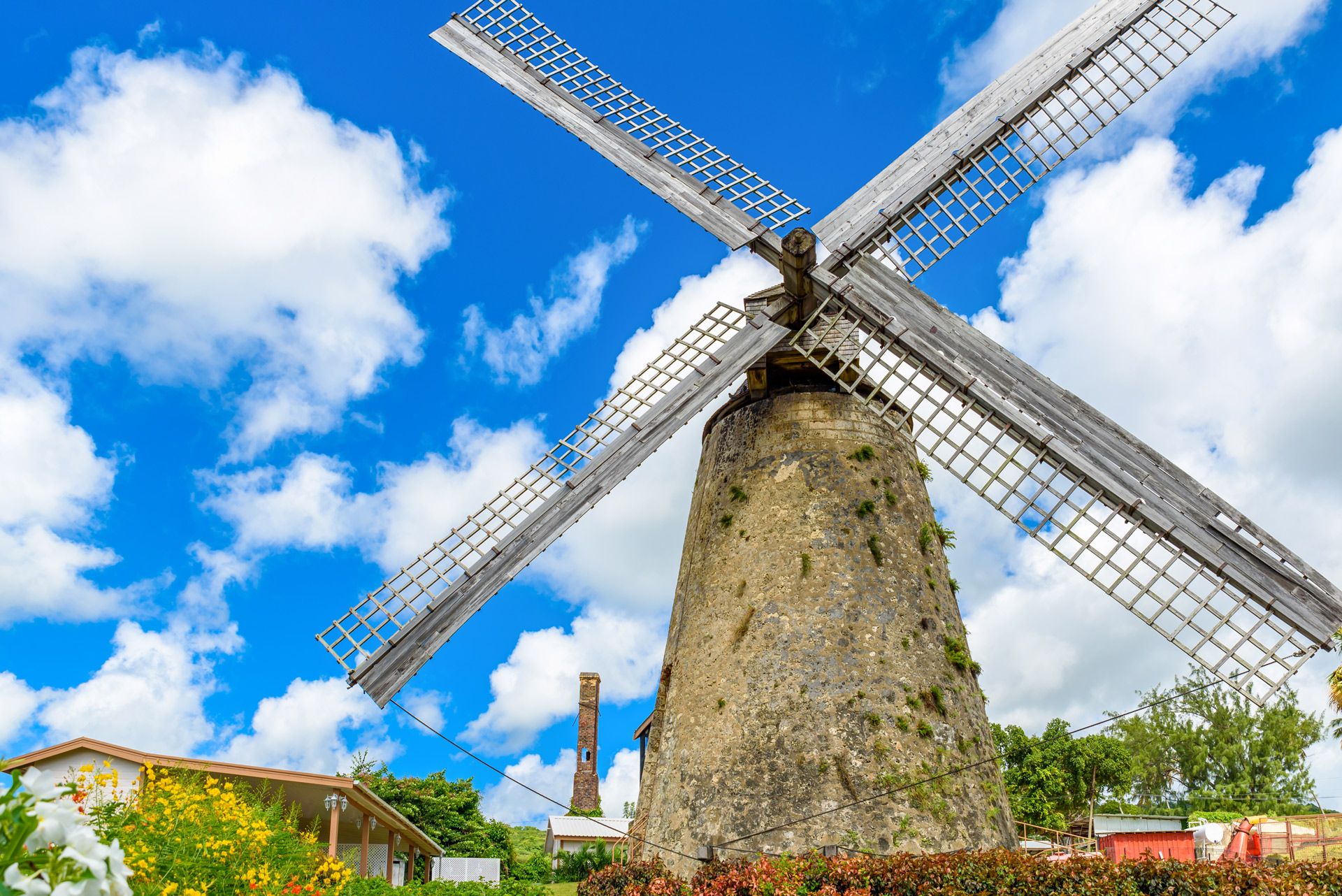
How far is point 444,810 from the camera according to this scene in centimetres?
Result: 3108

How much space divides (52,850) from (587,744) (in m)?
37.0

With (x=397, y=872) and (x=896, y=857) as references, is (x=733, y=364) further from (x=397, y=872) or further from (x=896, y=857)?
(x=397, y=872)

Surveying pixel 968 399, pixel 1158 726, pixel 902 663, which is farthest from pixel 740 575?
pixel 1158 726

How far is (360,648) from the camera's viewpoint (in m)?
8.70

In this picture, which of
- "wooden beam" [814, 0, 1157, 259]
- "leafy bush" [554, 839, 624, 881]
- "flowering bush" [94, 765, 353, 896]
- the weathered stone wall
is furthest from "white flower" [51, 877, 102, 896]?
"leafy bush" [554, 839, 624, 881]

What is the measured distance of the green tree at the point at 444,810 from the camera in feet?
99.7

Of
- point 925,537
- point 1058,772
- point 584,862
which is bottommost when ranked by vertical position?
point 584,862

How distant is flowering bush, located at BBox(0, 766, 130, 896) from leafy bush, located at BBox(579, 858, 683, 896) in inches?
298

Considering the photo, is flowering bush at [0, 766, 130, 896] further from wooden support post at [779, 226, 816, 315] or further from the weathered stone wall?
wooden support post at [779, 226, 816, 315]

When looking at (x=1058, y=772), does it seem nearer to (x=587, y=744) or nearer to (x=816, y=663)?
(x=587, y=744)

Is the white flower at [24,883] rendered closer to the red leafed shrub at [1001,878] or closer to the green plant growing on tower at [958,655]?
the red leafed shrub at [1001,878]

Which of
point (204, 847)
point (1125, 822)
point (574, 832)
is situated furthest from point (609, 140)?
point (574, 832)

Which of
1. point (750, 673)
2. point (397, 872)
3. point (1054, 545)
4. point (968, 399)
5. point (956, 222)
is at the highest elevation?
point (956, 222)

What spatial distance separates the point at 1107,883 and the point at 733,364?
20.1ft
